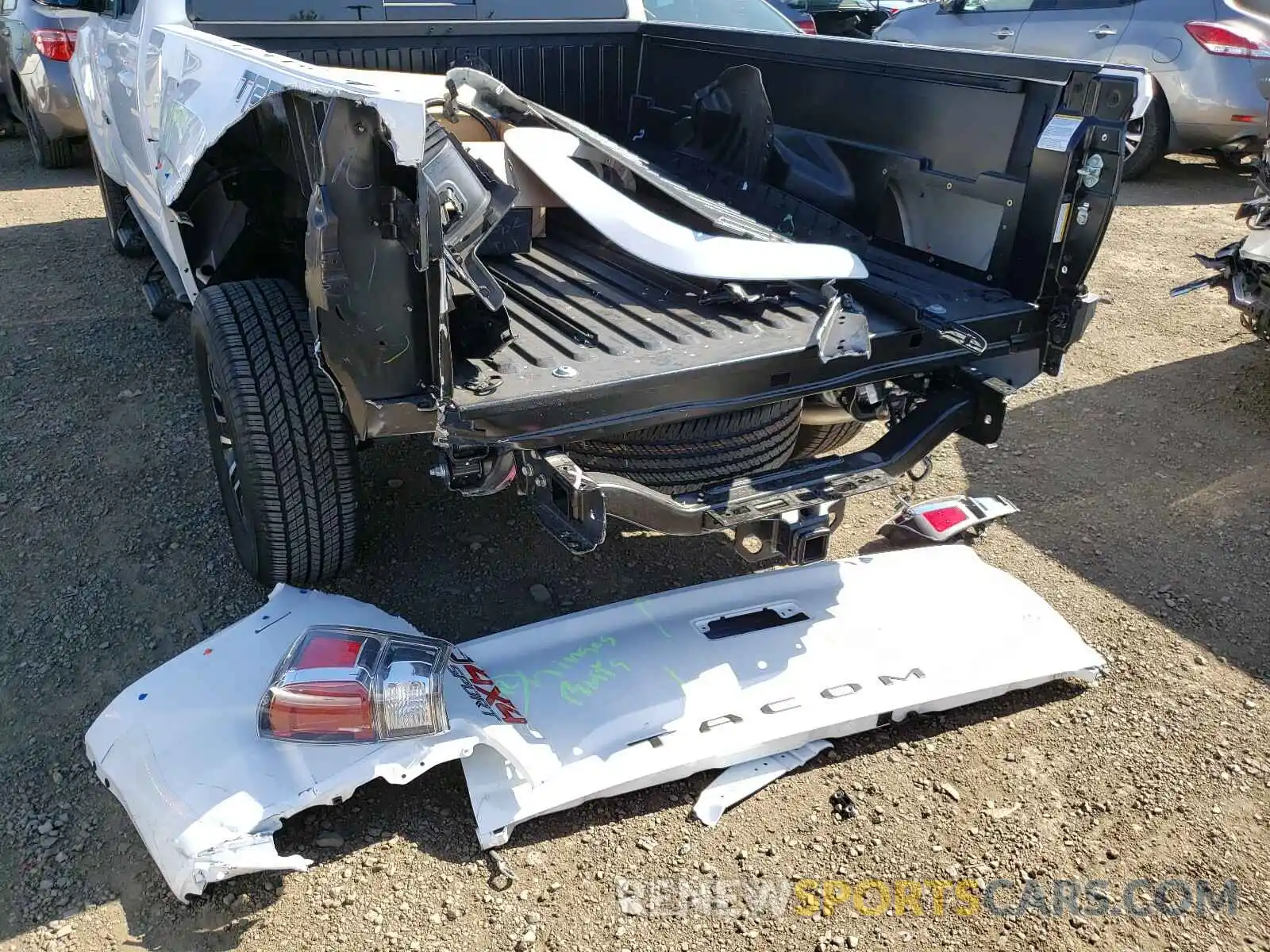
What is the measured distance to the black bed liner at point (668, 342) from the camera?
2.23 m

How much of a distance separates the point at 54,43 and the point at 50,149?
121cm

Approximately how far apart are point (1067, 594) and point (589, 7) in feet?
10.0

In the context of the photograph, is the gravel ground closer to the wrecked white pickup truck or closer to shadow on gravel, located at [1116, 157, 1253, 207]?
the wrecked white pickup truck

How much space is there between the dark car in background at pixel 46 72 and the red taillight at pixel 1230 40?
8131 mm

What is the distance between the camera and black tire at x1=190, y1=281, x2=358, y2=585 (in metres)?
2.51

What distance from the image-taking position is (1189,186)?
830cm

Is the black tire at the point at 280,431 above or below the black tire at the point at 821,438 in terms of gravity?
above

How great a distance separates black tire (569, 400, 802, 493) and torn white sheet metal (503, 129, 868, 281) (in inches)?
15.1

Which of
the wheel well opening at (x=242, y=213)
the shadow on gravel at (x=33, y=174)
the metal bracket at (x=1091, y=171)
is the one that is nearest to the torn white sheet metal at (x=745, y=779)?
the metal bracket at (x=1091, y=171)

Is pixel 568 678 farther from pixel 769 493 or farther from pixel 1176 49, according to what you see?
pixel 1176 49

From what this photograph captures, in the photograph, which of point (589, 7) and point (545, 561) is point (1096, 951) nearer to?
point (545, 561)

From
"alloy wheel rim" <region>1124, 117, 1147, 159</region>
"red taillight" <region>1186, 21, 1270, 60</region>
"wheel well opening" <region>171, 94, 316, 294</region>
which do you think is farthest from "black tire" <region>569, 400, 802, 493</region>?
"red taillight" <region>1186, 21, 1270, 60</region>

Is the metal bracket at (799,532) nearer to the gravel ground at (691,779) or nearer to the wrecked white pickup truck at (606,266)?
the wrecked white pickup truck at (606,266)

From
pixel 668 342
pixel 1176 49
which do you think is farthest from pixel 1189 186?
pixel 668 342
